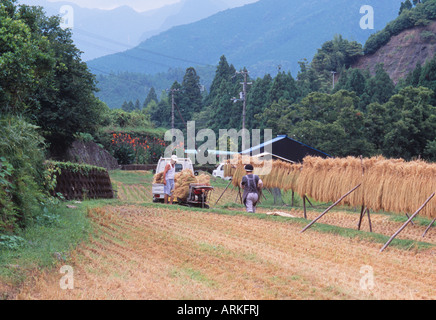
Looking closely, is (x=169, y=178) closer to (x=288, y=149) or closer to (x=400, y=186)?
(x=400, y=186)

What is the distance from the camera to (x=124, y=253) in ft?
31.9

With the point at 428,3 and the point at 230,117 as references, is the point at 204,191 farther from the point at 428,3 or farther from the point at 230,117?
the point at 428,3

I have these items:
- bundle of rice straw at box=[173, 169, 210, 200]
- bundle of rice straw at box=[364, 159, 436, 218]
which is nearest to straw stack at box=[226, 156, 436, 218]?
bundle of rice straw at box=[364, 159, 436, 218]

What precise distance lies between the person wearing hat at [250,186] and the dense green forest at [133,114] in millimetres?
5892

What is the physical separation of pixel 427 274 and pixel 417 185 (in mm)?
4582

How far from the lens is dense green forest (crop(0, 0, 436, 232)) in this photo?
1278 centimetres

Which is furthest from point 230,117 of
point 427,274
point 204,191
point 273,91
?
point 427,274

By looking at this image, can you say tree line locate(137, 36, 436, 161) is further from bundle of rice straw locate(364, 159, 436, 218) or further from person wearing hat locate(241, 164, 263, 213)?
bundle of rice straw locate(364, 159, 436, 218)

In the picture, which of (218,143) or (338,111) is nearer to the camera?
(338,111)

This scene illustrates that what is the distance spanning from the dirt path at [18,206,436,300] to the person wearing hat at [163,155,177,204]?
6569 mm

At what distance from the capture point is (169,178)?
20516 mm

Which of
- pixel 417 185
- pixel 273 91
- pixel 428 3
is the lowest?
pixel 417 185

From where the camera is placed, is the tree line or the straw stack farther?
the tree line

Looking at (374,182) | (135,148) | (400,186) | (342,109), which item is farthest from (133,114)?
(400,186)
